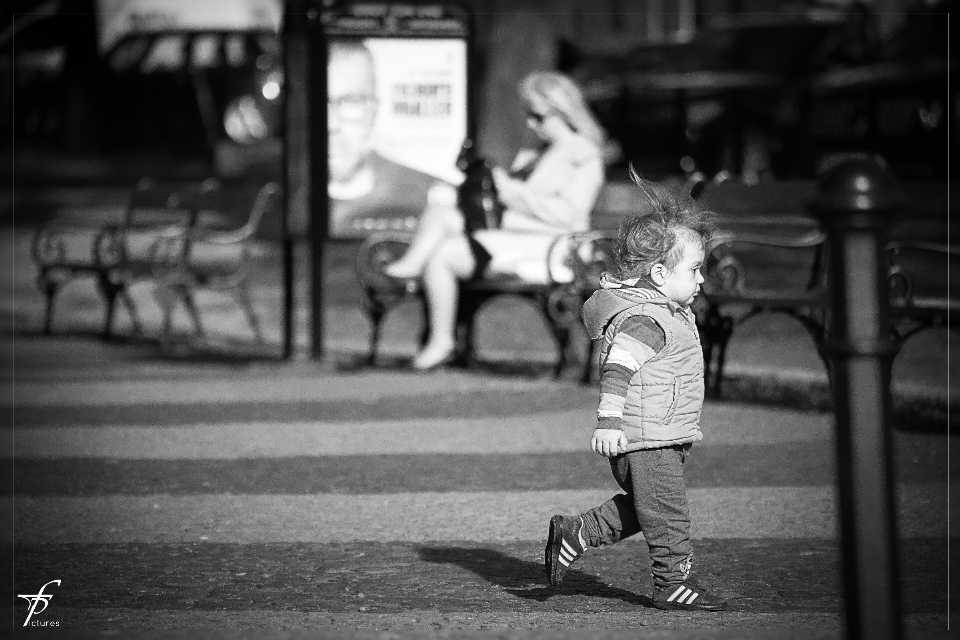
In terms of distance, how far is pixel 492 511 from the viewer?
5.70m

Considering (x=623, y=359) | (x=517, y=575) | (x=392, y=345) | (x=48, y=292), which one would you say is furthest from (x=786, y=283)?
(x=623, y=359)

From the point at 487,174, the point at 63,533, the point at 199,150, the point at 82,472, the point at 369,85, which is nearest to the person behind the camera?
the point at 63,533

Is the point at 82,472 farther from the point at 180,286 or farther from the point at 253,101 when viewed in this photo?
the point at 253,101

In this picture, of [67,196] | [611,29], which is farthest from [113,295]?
[611,29]

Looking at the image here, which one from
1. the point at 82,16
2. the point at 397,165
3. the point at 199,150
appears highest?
the point at 82,16

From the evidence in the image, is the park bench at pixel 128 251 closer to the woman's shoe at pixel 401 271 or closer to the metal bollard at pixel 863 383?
the woman's shoe at pixel 401 271

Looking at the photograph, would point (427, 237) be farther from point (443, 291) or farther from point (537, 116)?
point (537, 116)

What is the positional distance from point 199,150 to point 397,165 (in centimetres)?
2364

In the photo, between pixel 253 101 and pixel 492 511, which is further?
pixel 253 101

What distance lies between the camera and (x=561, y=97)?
8.79 metres

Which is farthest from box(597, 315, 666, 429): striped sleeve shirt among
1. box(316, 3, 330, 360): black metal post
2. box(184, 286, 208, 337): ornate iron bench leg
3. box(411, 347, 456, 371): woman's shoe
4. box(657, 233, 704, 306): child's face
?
box(184, 286, 208, 337): ornate iron bench leg

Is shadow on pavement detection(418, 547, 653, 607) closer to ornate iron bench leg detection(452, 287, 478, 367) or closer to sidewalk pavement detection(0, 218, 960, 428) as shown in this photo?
sidewalk pavement detection(0, 218, 960, 428)

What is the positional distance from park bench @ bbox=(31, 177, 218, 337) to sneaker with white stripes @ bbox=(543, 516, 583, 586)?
20.4 feet

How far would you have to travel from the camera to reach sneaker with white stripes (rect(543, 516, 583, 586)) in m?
4.58
